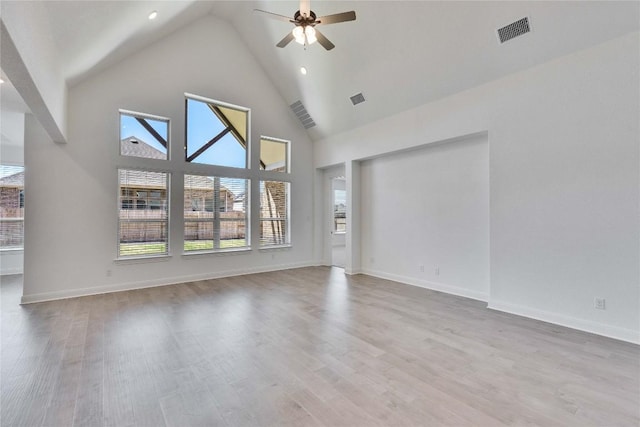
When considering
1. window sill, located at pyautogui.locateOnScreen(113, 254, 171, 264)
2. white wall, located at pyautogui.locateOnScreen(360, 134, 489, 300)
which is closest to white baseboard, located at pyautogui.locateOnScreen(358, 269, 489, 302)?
white wall, located at pyautogui.locateOnScreen(360, 134, 489, 300)

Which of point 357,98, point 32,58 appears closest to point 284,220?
point 357,98

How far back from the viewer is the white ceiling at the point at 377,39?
3270 mm

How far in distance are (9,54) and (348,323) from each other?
387 centimetres

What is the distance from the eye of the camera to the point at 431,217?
5.37 metres

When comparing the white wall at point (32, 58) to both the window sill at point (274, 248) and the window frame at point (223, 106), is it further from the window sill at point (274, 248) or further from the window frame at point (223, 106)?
the window sill at point (274, 248)

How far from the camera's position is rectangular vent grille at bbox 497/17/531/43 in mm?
3502

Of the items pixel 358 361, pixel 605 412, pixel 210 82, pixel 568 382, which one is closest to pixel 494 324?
pixel 568 382

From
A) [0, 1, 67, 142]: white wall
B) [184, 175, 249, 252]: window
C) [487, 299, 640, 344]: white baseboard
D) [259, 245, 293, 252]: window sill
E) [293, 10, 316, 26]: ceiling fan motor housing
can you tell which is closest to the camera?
[0, 1, 67, 142]: white wall

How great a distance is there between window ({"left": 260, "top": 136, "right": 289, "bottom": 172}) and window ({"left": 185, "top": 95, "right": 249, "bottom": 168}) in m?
0.47

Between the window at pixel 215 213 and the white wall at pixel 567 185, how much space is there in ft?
15.6

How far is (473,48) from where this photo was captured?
13.1ft

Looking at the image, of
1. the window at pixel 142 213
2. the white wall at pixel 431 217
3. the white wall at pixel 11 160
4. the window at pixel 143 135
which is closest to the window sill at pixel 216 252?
the window at pixel 142 213

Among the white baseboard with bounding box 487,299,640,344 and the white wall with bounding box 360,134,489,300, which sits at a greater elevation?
the white wall with bounding box 360,134,489,300

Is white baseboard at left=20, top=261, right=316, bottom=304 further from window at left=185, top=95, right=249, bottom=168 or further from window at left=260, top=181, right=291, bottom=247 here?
window at left=185, top=95, right=249, bottom=168
